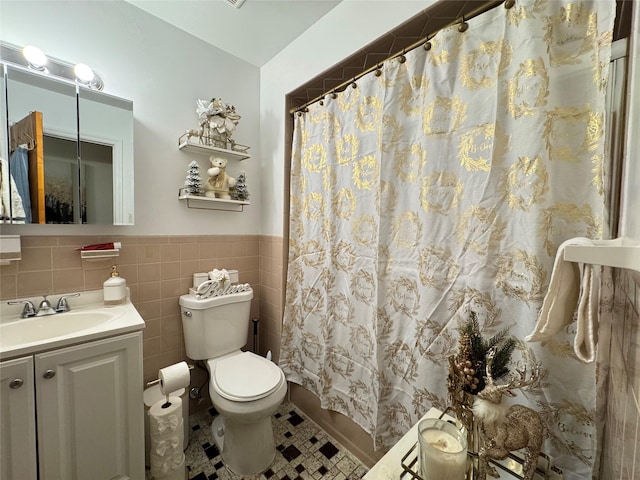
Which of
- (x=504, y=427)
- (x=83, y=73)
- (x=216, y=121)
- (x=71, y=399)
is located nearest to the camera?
(x=504, y=427)

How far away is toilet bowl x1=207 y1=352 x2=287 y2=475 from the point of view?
4.06 ft

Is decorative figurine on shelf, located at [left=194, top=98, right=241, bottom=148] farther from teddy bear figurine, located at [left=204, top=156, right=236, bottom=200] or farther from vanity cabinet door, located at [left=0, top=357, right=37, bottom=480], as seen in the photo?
vanity cabinet door, located at [left=0, top=357, right=37, bottom=480]

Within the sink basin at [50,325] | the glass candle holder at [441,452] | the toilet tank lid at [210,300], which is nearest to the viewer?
the glass candle holder at [441,452]

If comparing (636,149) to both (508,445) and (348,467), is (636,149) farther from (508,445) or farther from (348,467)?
(348,467)

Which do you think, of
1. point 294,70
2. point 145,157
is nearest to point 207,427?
point 145,157

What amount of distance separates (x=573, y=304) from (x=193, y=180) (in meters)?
1.74

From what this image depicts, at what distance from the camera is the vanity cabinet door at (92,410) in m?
0.93

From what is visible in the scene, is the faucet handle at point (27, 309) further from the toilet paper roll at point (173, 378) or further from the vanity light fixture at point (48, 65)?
the vanity light fixture at point (48, 65)

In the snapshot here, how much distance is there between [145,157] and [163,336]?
3.58 ft

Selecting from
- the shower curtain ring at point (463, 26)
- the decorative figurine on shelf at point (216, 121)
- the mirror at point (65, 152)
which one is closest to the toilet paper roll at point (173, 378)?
the mirror at point (65, 152)

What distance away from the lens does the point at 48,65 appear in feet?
3.96

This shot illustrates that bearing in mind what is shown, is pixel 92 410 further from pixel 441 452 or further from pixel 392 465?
pixel 441 452

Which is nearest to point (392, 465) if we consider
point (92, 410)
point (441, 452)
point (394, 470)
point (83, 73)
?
point (394, 470)

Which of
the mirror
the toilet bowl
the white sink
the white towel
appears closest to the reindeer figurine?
the white towel
